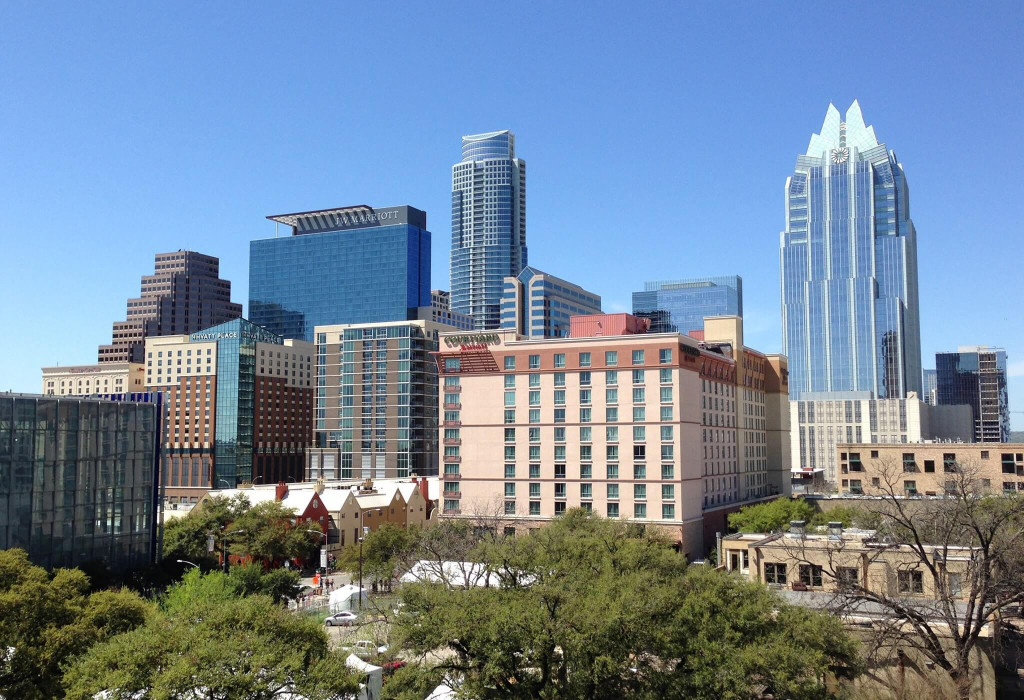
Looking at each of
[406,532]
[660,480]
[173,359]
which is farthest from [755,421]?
[173,359]

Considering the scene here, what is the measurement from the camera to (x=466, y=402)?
10856 cm

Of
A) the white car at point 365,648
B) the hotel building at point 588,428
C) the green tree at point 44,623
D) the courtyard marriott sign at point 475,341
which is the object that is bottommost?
the white car at point 365,648

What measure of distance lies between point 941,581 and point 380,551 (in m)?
66.0

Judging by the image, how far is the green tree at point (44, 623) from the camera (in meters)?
37.2

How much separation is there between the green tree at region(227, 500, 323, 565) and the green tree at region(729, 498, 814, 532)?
50.7 meters

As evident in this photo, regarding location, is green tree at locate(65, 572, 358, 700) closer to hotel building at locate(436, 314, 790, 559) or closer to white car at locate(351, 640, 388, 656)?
white car at locate(351, 640, 388, 656)

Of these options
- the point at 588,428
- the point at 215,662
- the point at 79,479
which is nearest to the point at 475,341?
the point at 588,428

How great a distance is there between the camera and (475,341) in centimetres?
10888

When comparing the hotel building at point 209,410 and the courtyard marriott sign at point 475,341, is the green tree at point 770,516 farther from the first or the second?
the hotel building at point 209,410

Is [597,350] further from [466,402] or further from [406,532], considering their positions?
[406,532]

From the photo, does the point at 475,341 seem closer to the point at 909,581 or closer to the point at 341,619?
the point at 341,619

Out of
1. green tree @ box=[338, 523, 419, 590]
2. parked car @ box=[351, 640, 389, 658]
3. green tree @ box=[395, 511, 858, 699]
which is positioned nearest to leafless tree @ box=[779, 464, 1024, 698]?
green tree @ box=[395, 511, 858, 699]

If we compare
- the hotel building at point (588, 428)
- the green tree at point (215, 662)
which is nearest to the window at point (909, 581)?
the green tree at point (215, 662)

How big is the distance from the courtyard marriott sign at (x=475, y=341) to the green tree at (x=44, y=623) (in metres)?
66.9
